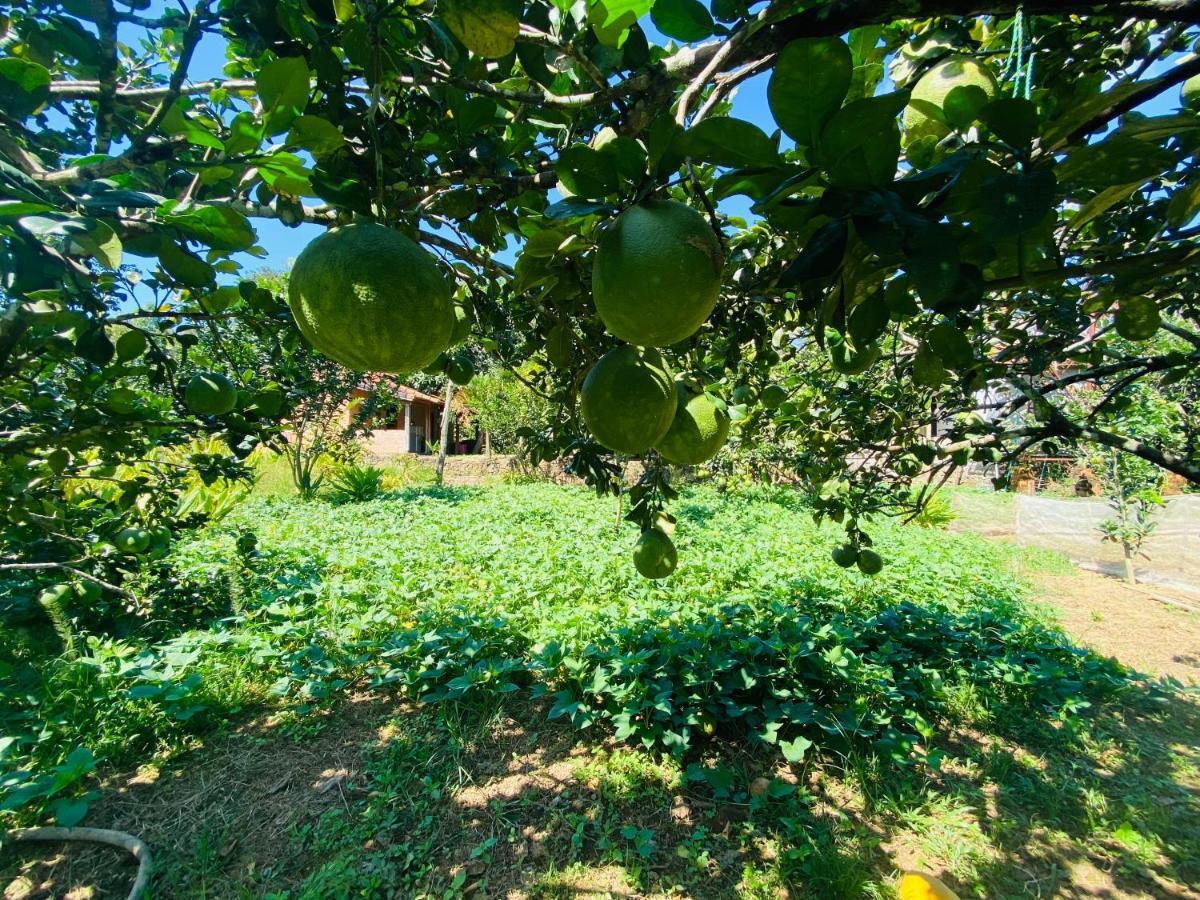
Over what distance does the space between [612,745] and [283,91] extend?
3.34 metres

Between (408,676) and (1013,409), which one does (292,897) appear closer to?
(408,676)

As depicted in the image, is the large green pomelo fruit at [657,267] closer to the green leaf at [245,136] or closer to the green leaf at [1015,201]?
the green leaf at [1015,201]

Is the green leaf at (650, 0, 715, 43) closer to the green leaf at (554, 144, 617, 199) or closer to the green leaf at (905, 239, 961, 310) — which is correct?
the green leaf at (554, 144, 617, 199)

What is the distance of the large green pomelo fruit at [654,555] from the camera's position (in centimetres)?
157

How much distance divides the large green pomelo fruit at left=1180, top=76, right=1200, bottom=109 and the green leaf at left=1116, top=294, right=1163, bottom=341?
411mm

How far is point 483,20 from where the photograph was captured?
2.79 ft

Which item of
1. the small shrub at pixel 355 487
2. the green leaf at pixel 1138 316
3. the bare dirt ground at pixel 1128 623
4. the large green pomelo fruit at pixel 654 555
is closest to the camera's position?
the green leaf at pixel 1138 316

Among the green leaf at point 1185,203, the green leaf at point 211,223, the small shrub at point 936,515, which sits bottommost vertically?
the small shrub at point 936,515

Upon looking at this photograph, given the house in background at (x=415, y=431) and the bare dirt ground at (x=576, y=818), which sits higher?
the house in background at (x=415, y=431)

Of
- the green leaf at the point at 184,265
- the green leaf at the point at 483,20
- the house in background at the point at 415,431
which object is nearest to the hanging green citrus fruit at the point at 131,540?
→ the green leaf at the point at 184,265

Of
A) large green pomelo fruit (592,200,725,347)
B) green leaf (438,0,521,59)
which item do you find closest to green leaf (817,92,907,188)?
large green pomelo fruit (592,200,725,347)

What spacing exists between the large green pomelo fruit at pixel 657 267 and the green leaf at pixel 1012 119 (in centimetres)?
35

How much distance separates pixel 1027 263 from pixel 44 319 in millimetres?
2075

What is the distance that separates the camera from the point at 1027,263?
95 centimetres
